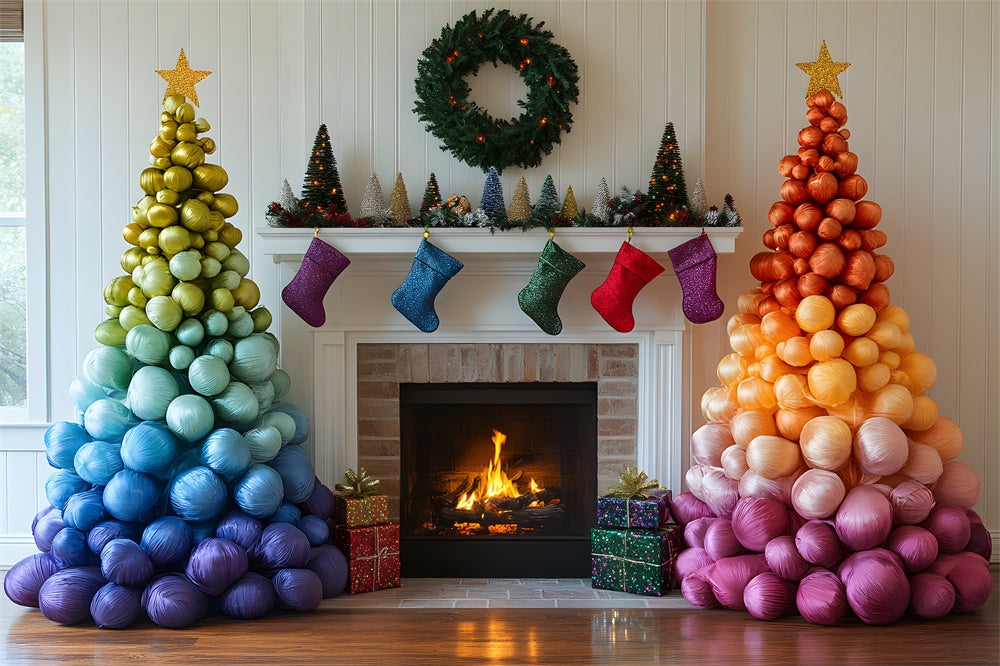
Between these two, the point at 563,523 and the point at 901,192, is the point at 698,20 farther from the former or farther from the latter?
the point at 563,523

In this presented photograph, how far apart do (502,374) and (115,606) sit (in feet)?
4.55

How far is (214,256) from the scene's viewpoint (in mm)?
2676

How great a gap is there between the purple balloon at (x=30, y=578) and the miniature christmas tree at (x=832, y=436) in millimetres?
1910

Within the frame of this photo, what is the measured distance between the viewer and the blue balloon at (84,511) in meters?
2.46

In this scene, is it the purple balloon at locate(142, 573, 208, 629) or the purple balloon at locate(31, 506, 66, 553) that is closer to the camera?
the purple balloon at locate(142, 573, 208, 629)

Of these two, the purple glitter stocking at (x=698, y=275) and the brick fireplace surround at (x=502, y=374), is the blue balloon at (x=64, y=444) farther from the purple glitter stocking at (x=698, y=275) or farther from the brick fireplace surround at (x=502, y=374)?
the purple glitter stocking at (x=698, y=275)

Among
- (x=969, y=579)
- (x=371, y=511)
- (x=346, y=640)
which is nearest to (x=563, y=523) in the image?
(x=371, y=511)

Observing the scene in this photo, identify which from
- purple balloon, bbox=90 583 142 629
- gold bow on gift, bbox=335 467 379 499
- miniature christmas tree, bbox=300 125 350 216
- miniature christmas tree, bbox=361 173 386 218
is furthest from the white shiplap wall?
purple balloon, bbox=90 583 142 629

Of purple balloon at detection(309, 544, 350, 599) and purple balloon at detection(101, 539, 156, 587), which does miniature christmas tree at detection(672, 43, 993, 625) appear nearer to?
purple balloon at detection(309, 544, 350, 599)

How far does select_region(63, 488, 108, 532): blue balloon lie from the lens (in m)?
2.46

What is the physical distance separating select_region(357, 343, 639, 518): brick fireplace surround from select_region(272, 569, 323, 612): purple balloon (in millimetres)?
528

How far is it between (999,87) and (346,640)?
289cm

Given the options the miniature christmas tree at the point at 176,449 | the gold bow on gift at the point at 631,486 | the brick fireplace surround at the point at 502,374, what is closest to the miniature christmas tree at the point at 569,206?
the brick fireplace surround at the point at 502,374

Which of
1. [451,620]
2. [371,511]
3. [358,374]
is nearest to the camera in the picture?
[451,620]
